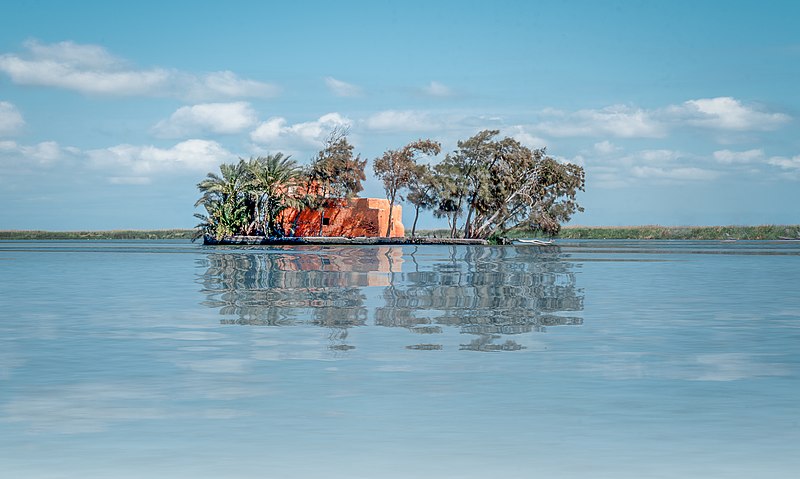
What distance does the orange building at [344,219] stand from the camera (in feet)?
243

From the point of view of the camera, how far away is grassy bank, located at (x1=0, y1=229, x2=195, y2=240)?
5896 inches

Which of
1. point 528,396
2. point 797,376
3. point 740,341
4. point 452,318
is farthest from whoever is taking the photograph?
point 452,318

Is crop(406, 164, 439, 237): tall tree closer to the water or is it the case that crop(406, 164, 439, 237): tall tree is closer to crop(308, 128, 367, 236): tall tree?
crop(308, 128, 367, 236): tall tree

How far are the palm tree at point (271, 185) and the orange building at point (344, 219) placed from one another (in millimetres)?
2381

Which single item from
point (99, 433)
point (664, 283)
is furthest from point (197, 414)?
point (664, 283)

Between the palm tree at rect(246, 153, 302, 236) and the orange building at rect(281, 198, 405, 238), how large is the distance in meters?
2.38

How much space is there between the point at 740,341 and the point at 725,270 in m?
23.0

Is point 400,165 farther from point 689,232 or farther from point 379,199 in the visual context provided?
point 689,232

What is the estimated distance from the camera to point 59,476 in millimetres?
5613

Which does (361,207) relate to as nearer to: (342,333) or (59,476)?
(342,333)

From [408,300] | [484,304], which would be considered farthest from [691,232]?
[484,304]

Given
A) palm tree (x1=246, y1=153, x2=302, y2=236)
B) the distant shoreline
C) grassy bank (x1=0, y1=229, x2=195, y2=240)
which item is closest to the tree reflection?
palm tree (x1=246, y1=153, x2=302, y2=236)

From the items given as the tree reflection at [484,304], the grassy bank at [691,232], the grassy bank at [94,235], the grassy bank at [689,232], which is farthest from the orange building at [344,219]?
the grassy bank at [94,235]

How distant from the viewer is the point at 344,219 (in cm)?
7475
